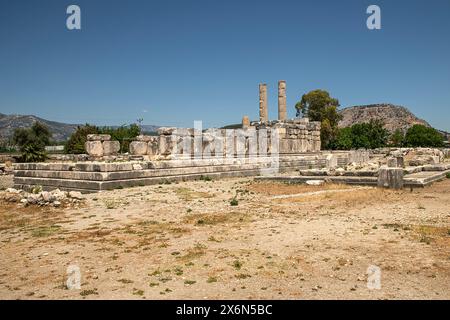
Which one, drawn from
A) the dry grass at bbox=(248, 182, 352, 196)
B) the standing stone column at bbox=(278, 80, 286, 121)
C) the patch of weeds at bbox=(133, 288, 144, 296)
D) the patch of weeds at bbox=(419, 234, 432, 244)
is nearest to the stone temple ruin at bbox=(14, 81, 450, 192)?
the dry grass at bbox=(248, 182, 352, 196)

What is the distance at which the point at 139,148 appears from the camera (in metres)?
19.8

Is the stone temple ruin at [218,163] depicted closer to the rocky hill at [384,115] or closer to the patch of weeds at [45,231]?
the patch of weeds at [45,231]

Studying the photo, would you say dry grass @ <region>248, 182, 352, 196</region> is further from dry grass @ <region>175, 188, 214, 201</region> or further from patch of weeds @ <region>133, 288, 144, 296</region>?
patch of weeds @ <region>133, 288, 144, 296</region>

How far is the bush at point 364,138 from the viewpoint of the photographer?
59.1 m

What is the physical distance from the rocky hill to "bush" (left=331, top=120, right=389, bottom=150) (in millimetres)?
67191

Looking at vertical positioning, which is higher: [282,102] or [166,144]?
[282,102]

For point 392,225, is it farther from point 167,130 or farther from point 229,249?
point 167,130

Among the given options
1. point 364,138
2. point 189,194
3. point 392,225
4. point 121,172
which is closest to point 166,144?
point 121,172

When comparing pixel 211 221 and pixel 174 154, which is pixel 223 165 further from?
pixel 211 221

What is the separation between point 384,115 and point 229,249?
464 ft

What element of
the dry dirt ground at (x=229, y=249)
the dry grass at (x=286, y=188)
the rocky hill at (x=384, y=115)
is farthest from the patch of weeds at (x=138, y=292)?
the rocky hill at (x=384, y=115)

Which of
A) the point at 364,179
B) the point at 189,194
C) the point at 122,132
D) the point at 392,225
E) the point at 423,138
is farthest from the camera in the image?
the point at 423,138

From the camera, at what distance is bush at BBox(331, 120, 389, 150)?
59.1 meters

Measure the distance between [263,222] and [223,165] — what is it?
11.2 meters
